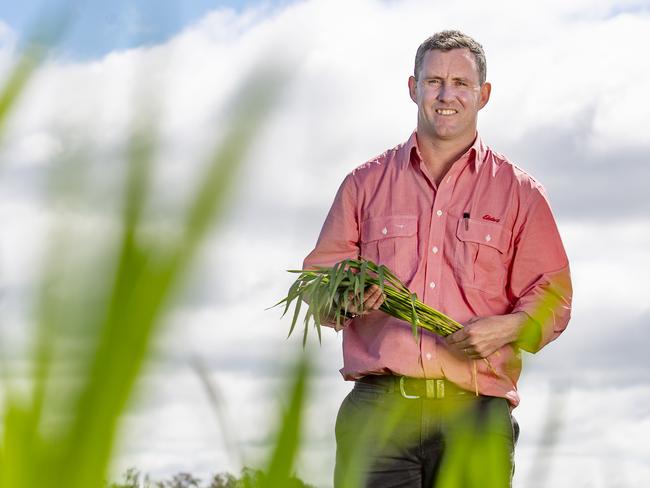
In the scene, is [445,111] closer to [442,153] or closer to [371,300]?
[442,153]

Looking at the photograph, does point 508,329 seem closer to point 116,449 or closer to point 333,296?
point 333,296

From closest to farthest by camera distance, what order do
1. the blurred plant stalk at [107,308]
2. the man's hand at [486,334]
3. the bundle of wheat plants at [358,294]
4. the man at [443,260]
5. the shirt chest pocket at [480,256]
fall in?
the blurred plant stalk at [107,308], the bundle of wheat plants at [358,294], the man's hand at [486,334], the man at [443,260], the shirt chest pocket at [480,256]

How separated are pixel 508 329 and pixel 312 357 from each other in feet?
9.99

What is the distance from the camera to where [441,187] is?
3814mm

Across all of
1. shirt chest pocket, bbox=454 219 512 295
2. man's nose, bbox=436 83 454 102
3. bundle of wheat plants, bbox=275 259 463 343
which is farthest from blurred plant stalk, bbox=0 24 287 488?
man's nose, bbox=436 83 454 102

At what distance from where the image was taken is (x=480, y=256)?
12.1 ft

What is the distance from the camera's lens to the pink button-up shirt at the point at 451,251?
11.8 ft

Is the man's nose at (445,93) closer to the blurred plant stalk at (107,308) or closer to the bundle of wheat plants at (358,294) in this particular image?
the bundle of wheat plants at (358,294)

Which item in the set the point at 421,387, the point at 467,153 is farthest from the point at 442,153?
the point at 421,387

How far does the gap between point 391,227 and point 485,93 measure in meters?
0.66

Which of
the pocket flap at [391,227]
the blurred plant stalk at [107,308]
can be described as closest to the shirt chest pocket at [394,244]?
the pocket flap at [391,227]

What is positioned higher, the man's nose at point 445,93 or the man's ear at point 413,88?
the man's ear at point 413,88

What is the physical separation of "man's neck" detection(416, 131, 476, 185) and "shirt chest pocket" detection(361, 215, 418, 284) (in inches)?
8.8

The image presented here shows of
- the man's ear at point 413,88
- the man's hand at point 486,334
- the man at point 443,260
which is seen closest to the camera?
the man's hand at point 486,334
